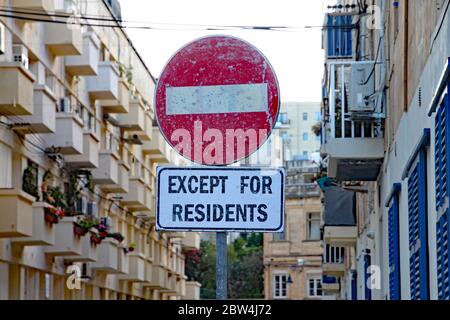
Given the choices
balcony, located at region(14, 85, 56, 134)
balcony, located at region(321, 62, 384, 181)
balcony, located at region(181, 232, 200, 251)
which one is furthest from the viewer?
balcony, located at region(181, 232, 200, 251)

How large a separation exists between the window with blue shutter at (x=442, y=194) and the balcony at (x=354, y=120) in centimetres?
993

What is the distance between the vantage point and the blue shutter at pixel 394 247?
2023 centimetres

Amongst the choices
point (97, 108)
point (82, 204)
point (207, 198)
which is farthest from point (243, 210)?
point (97, 108)

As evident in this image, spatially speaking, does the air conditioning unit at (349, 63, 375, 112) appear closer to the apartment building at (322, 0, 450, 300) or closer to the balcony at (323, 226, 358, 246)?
the apartment building at (322, 0, 450, 300)

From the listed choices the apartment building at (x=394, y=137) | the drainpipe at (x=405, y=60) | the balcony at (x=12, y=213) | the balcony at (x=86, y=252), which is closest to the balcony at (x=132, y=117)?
the balcony at (x=86, y=252)

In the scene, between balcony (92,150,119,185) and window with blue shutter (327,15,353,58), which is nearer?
window with blue shutter (327,15,353,58)

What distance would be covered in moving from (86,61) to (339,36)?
29.1 ft

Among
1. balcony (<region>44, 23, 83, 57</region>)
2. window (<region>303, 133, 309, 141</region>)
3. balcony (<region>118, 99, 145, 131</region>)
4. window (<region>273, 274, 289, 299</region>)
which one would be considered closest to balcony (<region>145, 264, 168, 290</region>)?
balcony (<region>118, 99, 145, 131</region>)

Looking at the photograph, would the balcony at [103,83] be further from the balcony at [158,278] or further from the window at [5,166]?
the balcony at [158,278]

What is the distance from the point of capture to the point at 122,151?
164 ft

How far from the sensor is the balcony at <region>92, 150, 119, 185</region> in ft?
138

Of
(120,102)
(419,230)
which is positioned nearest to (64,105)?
(120,102)

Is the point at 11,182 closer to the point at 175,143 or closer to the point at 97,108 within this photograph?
the point at 97,108

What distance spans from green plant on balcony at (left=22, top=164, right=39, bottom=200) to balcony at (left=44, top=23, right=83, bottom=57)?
3.60m
